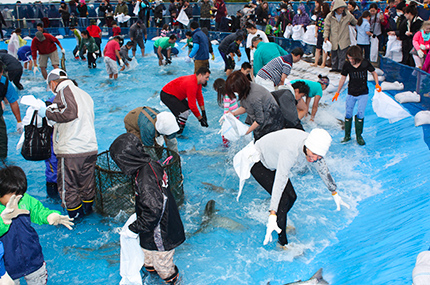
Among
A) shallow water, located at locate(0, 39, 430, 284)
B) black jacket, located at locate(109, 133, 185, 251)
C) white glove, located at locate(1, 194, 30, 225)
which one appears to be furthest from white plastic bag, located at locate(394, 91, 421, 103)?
white glove, located at locate(1, 194, 30, 225)

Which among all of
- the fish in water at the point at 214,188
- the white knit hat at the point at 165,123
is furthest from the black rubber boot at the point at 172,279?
the fish in water at the point at 214,188

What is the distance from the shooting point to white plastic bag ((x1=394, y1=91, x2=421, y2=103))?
22.0ft

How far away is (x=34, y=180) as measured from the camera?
575 centimetres

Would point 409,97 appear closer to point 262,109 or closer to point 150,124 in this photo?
point 262,109

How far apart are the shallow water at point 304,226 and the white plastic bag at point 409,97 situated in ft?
2.05

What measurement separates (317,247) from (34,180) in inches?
172

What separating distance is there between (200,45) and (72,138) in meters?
6.04

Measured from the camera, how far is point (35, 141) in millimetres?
4219

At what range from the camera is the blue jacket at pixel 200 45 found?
9352 millimetres

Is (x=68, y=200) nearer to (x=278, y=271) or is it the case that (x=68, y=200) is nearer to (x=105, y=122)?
(x=278, y=271)

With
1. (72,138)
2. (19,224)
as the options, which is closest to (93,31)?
(72,138)

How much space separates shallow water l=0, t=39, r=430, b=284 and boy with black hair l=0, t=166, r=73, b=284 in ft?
2.91

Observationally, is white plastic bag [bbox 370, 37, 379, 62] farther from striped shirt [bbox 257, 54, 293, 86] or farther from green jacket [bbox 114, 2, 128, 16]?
green jacket [bbox 114, 2, 128, 16]

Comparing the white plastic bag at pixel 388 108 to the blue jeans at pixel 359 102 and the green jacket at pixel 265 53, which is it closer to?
the blue jeans at pixel 359 102
